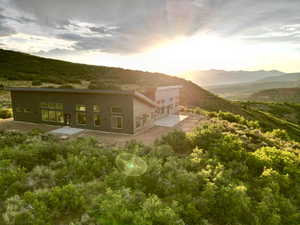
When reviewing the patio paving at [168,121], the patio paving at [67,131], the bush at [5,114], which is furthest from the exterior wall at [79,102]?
the patio paving at [168,121]

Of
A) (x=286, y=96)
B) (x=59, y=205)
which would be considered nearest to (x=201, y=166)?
(x=59, y=205)

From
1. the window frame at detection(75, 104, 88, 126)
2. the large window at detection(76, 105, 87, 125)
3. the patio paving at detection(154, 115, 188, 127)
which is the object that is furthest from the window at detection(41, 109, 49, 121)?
the patio paving at detection(154, 115, 188, 127)

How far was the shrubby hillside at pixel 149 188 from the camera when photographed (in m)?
8.43

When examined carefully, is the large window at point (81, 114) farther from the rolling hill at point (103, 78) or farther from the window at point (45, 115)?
the rolling hill at point (103, 78)

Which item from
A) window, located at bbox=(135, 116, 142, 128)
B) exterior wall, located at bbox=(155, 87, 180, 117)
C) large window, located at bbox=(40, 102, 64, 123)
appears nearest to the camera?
window, located at bbox=(135, 116, 142, 128)

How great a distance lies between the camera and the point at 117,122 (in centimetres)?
2188

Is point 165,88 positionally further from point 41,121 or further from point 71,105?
point 41,121

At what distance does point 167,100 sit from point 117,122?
1175cm

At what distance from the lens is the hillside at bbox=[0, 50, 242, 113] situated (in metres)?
60.1

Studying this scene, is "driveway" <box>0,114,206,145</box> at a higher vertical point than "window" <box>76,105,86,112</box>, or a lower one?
lower

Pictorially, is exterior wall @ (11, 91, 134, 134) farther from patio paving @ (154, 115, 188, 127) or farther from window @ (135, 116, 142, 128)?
patio paving @ (154, 115, 188, 127)

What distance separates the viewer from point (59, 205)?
8883 mm

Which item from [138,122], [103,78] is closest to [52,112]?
[138,122]

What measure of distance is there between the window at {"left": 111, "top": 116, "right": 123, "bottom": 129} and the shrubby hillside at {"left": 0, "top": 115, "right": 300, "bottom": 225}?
19.0 feet
